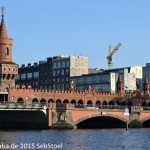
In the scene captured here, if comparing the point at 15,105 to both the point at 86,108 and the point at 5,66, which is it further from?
the point at 5,66

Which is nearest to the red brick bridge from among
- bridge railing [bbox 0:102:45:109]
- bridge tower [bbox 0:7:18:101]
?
bridge tower [bbox 0:7:18:101]

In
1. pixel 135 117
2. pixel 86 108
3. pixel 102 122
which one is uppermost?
pixel 86 108

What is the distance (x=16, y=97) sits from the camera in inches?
6206

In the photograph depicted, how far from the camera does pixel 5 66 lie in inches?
6358

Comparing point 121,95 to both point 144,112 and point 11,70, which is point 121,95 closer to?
point 144,112

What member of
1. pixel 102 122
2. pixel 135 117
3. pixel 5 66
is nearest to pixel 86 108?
pixel 135 117

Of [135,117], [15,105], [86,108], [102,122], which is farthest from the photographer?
[102,122]

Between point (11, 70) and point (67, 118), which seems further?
point (11, 70)

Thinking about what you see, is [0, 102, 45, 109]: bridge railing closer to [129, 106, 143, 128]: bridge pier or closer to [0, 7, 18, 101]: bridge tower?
[0, 7, 18, 101]: bridge tower

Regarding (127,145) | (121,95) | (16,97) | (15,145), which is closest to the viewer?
(15,145)

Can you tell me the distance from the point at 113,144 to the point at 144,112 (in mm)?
69103

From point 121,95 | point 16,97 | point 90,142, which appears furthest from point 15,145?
point 121,95

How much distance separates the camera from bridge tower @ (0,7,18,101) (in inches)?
6244

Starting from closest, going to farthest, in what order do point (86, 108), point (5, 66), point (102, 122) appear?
1. point (86, 108)
2. point (5, 66)
3. point (102, 122)
